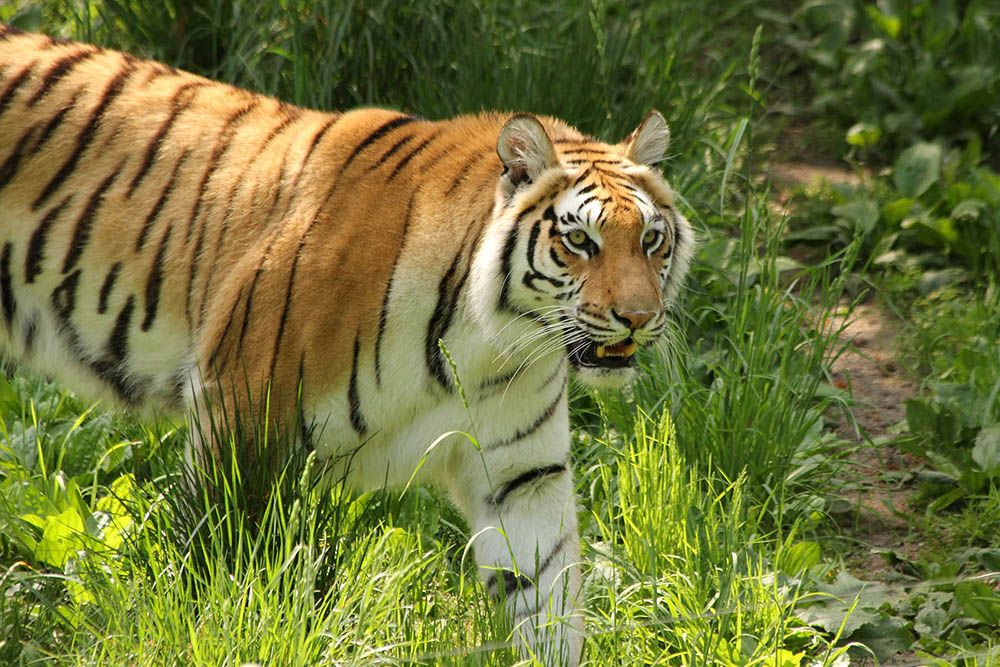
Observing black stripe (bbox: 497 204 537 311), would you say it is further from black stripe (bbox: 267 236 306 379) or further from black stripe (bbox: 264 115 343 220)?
black stripe (bbox: 264 115 343 220)

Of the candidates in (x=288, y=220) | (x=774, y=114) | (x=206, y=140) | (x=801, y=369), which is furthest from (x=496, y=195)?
(x=774, y=114)

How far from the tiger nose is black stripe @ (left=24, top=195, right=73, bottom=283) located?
66.3 inches

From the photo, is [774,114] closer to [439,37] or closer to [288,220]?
[439,37]

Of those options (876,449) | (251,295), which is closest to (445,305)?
(251,295)

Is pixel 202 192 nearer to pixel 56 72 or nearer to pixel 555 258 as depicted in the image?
pixel 56 72

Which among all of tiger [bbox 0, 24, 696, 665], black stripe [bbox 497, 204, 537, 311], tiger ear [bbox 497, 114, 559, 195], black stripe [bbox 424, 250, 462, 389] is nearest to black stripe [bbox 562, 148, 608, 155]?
tiger [bbox 0, 24, 696, 665]

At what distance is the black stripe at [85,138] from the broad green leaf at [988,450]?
2944 mm

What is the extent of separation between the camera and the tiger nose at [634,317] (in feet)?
9.19

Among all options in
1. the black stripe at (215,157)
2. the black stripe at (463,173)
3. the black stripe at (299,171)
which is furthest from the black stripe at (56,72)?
the black stripe at (463,173)

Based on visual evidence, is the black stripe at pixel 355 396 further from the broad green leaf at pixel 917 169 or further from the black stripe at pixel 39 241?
the broad green leaf at pixel 917 169

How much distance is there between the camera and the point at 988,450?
13.1ft

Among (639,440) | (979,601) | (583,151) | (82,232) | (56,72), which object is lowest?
(979,601)

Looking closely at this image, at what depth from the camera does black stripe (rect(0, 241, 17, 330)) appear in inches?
138

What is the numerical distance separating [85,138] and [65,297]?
1.54ft
